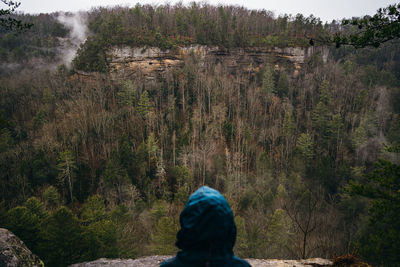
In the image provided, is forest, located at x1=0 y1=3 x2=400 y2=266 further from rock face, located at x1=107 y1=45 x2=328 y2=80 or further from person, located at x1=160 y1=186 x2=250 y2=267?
person, located at x1=160 y1=186 x2=250 y2=267

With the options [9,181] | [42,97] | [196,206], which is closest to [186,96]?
[42,97]

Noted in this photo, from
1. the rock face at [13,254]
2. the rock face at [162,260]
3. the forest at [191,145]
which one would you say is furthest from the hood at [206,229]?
the rock face at [13,254]

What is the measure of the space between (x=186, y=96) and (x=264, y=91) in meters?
15.1

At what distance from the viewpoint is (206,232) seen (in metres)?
1.45

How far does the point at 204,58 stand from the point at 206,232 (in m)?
56.7

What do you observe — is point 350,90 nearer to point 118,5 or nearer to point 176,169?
point 176,169

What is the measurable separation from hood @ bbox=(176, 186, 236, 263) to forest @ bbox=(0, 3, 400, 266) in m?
5.15

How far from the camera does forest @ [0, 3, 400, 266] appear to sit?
52.1 ft

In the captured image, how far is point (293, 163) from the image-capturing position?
32906 mm

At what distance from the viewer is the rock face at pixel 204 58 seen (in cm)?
5034

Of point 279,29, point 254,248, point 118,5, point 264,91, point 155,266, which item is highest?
point 118,5

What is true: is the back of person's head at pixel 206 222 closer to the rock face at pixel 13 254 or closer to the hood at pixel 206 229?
the hood at pixel 206 229

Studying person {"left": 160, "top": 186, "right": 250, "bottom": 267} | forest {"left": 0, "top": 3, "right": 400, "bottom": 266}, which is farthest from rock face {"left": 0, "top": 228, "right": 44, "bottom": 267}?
person {"left": 160, "top": 186, "right": 250, "bottom": 267}

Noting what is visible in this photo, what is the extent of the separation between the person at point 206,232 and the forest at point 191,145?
515cm
